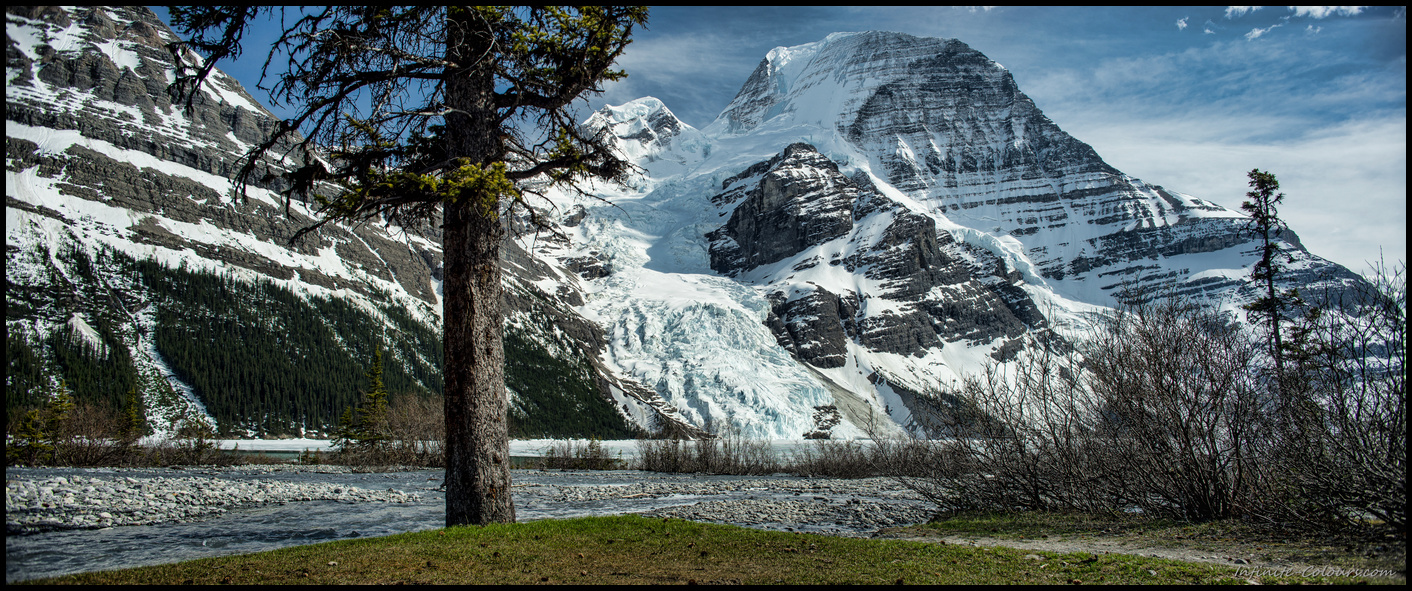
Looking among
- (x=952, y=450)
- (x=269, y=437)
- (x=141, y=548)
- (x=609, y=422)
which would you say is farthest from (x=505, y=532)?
(x=609, y=422)

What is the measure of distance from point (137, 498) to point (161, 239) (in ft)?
463

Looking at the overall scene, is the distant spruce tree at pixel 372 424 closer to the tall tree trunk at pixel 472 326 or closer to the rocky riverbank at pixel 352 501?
the rocky riverbank at pixel 352 501

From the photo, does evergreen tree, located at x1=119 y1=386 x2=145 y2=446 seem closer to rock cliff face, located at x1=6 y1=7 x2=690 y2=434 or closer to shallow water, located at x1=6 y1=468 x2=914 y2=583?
shallow water, located at x1=6 y1=468 x2=914 y2=583

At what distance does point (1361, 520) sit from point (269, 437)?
353ft

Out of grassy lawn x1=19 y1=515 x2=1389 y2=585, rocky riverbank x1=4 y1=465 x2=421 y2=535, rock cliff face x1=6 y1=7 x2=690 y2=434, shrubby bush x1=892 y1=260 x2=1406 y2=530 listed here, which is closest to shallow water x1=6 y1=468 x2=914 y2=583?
rocky riverbank x1=4 y1=465 x2=421 y2=535

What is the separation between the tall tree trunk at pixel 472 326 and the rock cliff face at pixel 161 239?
10123 cm

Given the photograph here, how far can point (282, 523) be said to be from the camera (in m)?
18.0

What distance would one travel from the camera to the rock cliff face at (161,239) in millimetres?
108625

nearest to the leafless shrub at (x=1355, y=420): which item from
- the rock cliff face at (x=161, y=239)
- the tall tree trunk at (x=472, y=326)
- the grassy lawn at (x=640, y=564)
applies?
the grassy lawn at (x=640, y=564)

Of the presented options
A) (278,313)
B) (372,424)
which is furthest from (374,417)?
(278,313)

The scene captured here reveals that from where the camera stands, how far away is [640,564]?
805 cm

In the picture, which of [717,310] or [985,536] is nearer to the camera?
[985,536]

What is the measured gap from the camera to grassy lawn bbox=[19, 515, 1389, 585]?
700cm

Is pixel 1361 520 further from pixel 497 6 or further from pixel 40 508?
pixel 40 508
